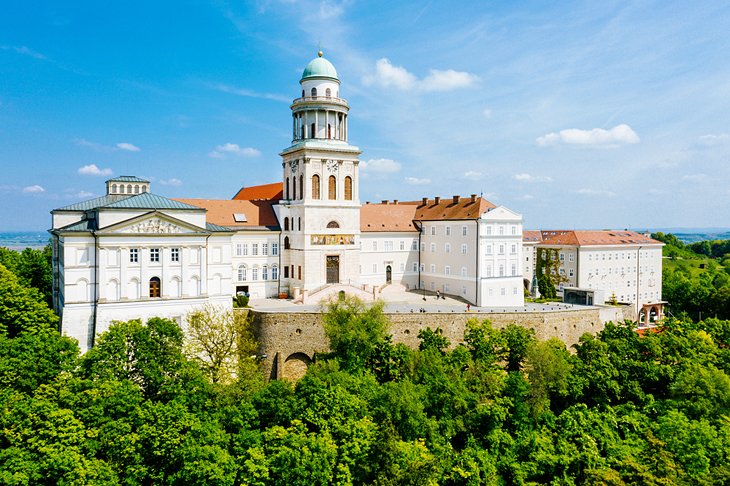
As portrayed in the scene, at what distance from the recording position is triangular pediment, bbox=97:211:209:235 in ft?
134

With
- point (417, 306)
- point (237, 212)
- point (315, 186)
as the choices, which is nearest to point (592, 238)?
point (417, 306)

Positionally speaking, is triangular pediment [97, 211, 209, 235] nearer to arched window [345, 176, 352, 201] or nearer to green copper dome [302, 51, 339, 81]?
arched window [345, 176, 352, 201]

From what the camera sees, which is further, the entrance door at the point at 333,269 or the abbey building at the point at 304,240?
the entrance door at the point at 333,269

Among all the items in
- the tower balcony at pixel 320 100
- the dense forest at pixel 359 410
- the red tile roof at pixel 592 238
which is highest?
the tower balcony at pixel 320 100

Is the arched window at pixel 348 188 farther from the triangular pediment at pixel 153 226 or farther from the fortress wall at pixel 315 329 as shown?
the triangular pediment at pixel 153 226

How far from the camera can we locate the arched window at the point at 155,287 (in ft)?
140

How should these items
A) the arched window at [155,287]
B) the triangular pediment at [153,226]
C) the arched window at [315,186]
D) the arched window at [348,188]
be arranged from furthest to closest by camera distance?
the arched window at [348,188]
the arched window at [315,186]
the arched window at [155,287]
the triangular pediment at [153,226]

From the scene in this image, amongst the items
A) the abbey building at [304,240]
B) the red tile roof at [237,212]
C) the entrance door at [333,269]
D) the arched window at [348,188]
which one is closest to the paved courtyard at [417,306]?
the abbey building at [304,240]

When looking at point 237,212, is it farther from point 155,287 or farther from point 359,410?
point 359,410

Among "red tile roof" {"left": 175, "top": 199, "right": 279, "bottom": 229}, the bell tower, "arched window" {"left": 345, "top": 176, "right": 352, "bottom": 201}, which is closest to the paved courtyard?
the bell tower

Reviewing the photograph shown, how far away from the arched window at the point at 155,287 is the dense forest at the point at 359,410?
493 centimetres

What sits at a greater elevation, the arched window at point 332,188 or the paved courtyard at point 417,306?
the arched window at point 332,188

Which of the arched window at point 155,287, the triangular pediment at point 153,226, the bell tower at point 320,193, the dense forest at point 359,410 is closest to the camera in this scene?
the dense forest at point 359,410

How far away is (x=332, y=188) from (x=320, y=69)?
41.6 feet
